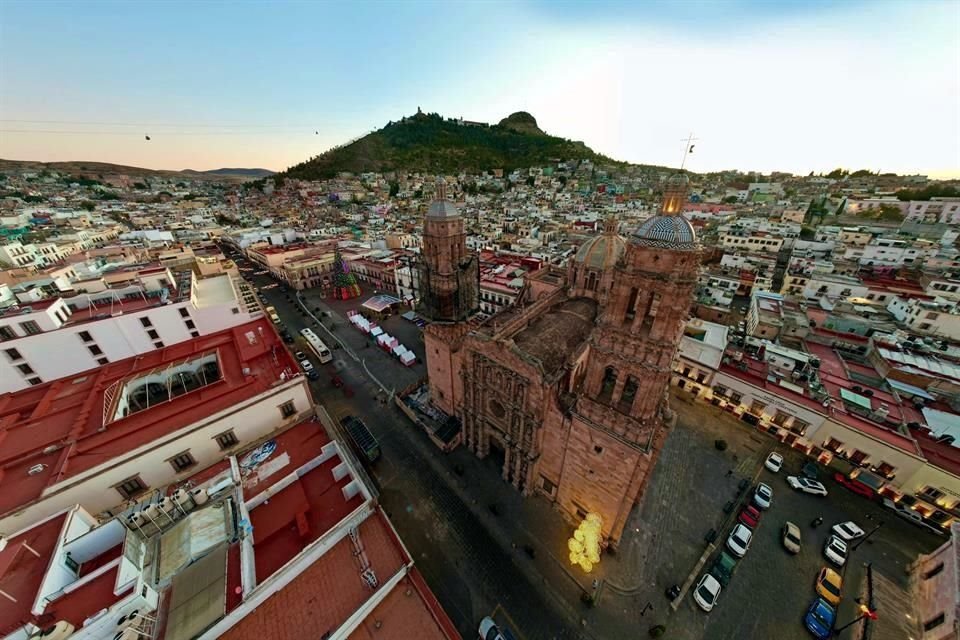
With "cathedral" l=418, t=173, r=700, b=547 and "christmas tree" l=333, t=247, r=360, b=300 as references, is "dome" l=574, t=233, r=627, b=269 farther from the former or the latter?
"christmas tree" l=333, t=247, r=360, b=300

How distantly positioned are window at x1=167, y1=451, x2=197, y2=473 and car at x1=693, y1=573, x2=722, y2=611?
32346 mm

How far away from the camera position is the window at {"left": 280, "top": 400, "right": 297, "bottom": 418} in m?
22.7

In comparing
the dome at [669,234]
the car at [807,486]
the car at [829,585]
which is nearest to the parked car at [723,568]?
the car at [829,585]

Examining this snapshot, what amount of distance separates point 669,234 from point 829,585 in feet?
80.9

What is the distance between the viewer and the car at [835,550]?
1984 centimetres

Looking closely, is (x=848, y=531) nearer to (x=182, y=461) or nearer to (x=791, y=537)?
(x=791, y=537)

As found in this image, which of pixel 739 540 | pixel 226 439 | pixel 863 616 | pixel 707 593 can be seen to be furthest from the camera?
pixel 739 540

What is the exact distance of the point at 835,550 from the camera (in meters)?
20.3

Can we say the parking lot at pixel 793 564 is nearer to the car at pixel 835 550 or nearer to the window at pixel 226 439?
the car at pixel 835 550

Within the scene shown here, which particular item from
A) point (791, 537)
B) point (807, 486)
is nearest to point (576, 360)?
point (791, 537)

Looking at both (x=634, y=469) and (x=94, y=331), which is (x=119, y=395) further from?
(x=634, y=469)

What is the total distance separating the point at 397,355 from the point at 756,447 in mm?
38284

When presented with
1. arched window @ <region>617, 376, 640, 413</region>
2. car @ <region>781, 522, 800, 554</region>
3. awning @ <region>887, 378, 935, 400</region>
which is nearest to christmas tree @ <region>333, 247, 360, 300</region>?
arched window @ <region>617, 376, 640, 413</region>

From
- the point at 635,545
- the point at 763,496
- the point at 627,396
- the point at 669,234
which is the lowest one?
the point at 635,545
